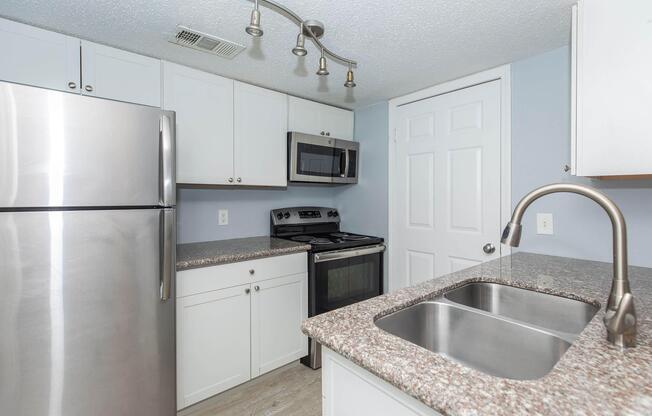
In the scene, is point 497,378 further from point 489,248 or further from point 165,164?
point 489,248

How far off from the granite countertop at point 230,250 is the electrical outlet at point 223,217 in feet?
0.50

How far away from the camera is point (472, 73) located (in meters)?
2.15

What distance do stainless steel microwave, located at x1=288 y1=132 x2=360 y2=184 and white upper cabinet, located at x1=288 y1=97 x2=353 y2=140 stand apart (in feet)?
0.37

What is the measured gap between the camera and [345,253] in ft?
7.82

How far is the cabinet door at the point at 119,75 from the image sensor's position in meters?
1.69

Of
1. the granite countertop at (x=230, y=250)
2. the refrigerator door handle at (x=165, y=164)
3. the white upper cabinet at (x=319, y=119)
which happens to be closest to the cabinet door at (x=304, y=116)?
the white upper cabinet at (x=319, y=119)

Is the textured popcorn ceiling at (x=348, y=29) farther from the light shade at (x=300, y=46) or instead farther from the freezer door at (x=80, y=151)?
the freezer door at (x=80, y=151)

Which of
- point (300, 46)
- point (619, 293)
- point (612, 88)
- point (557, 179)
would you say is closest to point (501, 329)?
point (619, 293)

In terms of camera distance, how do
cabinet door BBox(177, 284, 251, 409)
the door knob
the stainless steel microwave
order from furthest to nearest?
the stainless steel microwave
the door knob
cabinet door BBox(177, 284, 251, 409)

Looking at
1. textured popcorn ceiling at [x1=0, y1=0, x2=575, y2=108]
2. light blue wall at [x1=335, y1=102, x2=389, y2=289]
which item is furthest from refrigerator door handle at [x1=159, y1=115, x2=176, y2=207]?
light blue wall at [x1=335, y1=102, x2=389, y2=289]

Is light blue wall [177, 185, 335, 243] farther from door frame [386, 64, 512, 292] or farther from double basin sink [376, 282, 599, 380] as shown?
double basin sink [376, 282, 599, 380]

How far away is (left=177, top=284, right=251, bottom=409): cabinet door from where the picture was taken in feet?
5.77

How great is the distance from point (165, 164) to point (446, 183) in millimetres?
1870

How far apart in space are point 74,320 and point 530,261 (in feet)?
7.24
